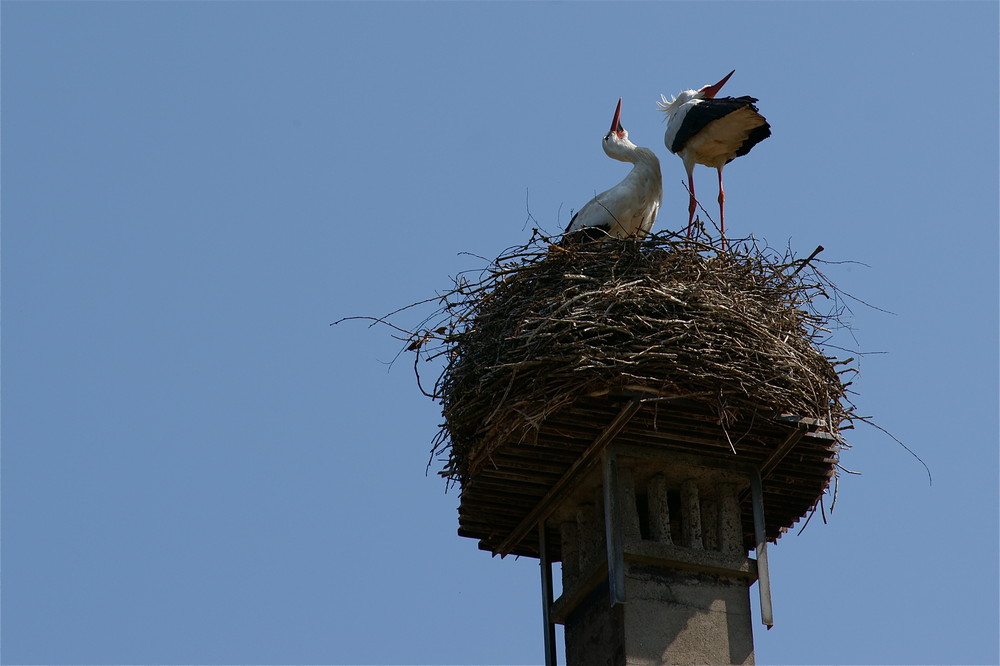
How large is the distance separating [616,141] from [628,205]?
1376mm

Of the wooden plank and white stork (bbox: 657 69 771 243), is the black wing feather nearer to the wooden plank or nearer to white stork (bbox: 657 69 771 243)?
white stork (bbox: 657 69 771 243)

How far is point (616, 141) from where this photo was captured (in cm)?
1591

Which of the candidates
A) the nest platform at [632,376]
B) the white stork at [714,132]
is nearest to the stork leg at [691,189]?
the white stork at [714,132]

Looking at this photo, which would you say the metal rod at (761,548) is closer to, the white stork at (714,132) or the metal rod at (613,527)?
the metal rod at (613,527)

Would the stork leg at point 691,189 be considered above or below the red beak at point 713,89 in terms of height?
below

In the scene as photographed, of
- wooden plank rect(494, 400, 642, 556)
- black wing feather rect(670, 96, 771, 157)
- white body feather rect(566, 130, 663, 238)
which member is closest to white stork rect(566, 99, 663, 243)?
white body feather rect(566, 130, 663, 238)

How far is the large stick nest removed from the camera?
11.7m

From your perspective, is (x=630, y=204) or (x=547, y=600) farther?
(x=630, y=204)

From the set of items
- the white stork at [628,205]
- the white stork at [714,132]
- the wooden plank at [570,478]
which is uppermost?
the white stork at [714,132]

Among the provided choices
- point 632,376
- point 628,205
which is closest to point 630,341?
point 632,376

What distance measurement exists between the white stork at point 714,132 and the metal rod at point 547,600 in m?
3.44

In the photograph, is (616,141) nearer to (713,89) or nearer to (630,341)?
(713,89)

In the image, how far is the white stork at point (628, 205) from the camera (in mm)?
14625

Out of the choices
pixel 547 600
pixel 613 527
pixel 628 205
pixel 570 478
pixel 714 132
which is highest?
pixel 714 132
